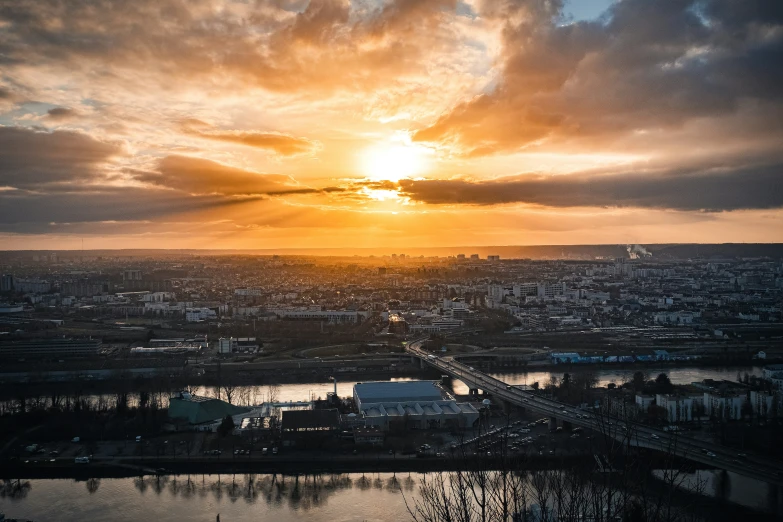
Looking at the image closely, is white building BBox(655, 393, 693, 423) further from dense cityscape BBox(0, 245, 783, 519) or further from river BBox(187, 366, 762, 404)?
river BBox(187, 366, 762, 404)

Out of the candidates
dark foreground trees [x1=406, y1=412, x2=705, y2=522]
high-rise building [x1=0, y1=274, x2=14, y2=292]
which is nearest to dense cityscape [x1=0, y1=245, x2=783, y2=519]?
dark foreground trees [x1=406, y1=412, x2=705, y2=522]

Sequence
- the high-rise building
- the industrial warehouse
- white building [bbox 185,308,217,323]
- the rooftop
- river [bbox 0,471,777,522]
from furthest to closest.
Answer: the high-rise building < white building [bbox 185,308,217,323] < the rooftop < the industrial warehouse < river [bbox 0,471,777,522]

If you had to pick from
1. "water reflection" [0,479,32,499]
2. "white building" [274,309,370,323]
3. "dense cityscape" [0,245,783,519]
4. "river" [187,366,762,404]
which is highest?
"white building" [274,309,370,323]

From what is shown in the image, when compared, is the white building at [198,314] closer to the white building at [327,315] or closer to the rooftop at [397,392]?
the white building at [327,315]

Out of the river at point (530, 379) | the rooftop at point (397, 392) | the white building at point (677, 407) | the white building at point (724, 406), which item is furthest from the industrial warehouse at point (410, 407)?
the white building at point (724, 406)

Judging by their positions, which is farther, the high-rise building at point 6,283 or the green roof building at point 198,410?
the high-rise building at point 6,283

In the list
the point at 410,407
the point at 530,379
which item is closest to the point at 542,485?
the point at 410,407

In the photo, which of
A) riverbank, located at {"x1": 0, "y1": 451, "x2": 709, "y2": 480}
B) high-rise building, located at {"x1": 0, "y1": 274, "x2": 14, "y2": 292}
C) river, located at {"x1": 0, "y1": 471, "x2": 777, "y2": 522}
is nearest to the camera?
river, located at {"x1": 0, "y1": 471, "x2": 777, "y2": 522}
